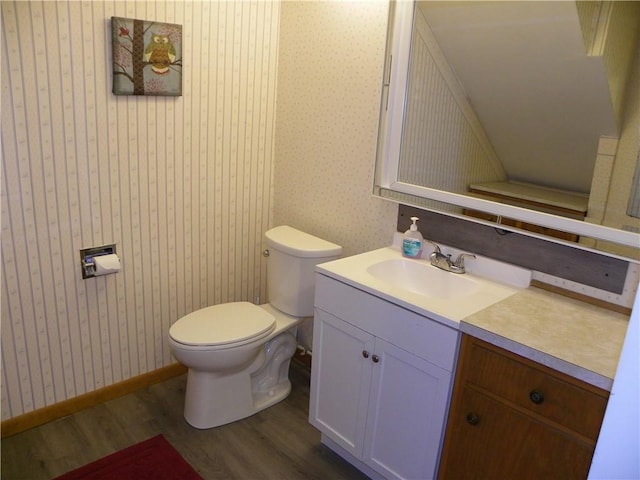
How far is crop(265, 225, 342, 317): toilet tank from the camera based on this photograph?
2.40 metres

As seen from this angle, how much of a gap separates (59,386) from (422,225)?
5.78ft

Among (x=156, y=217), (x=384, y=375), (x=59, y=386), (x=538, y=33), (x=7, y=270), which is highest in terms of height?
(x=538, y=33)

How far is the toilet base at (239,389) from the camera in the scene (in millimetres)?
2303

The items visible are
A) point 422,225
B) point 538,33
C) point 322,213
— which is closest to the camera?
point 538,33

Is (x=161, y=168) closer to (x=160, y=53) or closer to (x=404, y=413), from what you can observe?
Answer: (x=160, y=53)

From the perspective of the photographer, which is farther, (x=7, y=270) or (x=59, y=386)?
(x=59, y=386)

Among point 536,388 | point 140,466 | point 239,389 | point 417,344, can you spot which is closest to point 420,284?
point 417,344

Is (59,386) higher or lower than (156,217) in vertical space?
lower

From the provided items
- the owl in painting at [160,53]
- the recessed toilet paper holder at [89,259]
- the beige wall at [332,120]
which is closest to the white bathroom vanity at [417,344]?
the beige wall at [332,120]

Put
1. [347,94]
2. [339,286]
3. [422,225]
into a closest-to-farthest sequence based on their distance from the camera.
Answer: [339,286], [422,225], [347,94]

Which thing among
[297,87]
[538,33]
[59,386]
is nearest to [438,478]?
[538,33]

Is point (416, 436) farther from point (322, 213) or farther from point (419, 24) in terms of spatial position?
point (419, 24)

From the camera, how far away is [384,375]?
1841mm

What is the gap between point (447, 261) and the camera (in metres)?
2.05
